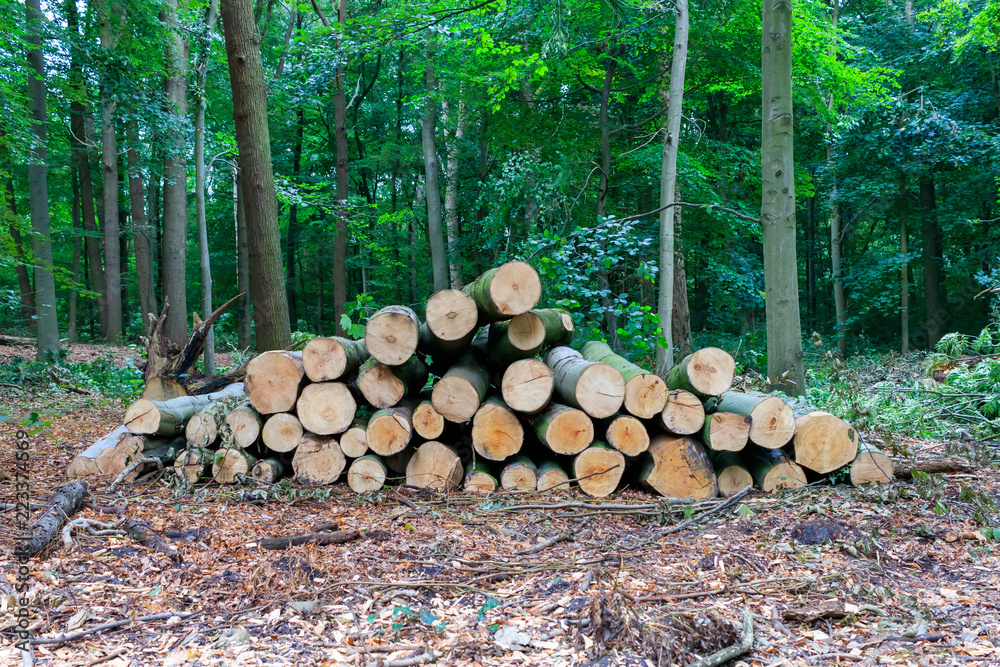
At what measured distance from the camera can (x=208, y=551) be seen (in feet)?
12.5

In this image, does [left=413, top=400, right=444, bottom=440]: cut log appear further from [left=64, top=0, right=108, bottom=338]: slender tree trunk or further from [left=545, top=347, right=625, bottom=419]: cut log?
[left=64, top=0, right=108, bottom=338]: slender tree trunk

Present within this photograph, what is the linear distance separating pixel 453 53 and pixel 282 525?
9978mm

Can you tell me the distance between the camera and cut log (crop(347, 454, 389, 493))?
5020mm

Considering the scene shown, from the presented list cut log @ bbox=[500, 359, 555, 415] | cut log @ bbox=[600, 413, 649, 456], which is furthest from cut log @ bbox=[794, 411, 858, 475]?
cut log @ bbox=[500, 359, 555, 415]

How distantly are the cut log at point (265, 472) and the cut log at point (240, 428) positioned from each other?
0.20m

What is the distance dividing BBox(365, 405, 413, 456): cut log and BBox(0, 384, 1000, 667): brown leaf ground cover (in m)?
0.39

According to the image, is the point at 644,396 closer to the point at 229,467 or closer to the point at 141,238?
the point at 229,467

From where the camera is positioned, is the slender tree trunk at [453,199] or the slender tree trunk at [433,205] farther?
the slender tree trunk at [453,199]

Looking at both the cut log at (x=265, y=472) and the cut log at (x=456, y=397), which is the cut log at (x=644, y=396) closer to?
the cut log at (x=456, y=397)

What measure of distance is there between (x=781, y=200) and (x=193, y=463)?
594 cm

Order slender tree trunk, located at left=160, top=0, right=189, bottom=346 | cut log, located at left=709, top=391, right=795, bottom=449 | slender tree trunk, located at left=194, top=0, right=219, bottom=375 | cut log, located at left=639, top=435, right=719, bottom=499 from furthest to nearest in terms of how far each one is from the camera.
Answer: slender tree trunk, located at left=160, top=0, right=189, bottom=346
slender tree trunk, located at left=194, top=0, right=219, bottom=375
cut log, located at left=639, top=435, right=719, bottom=499
cut log, located at left=709, top=391, right=795, bottom=449

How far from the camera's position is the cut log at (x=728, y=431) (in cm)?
493

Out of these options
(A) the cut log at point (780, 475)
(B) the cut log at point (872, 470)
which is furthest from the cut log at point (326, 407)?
(B) the cut log at point (872, 470)

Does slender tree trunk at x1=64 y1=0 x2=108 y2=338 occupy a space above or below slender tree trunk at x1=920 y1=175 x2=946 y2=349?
above
